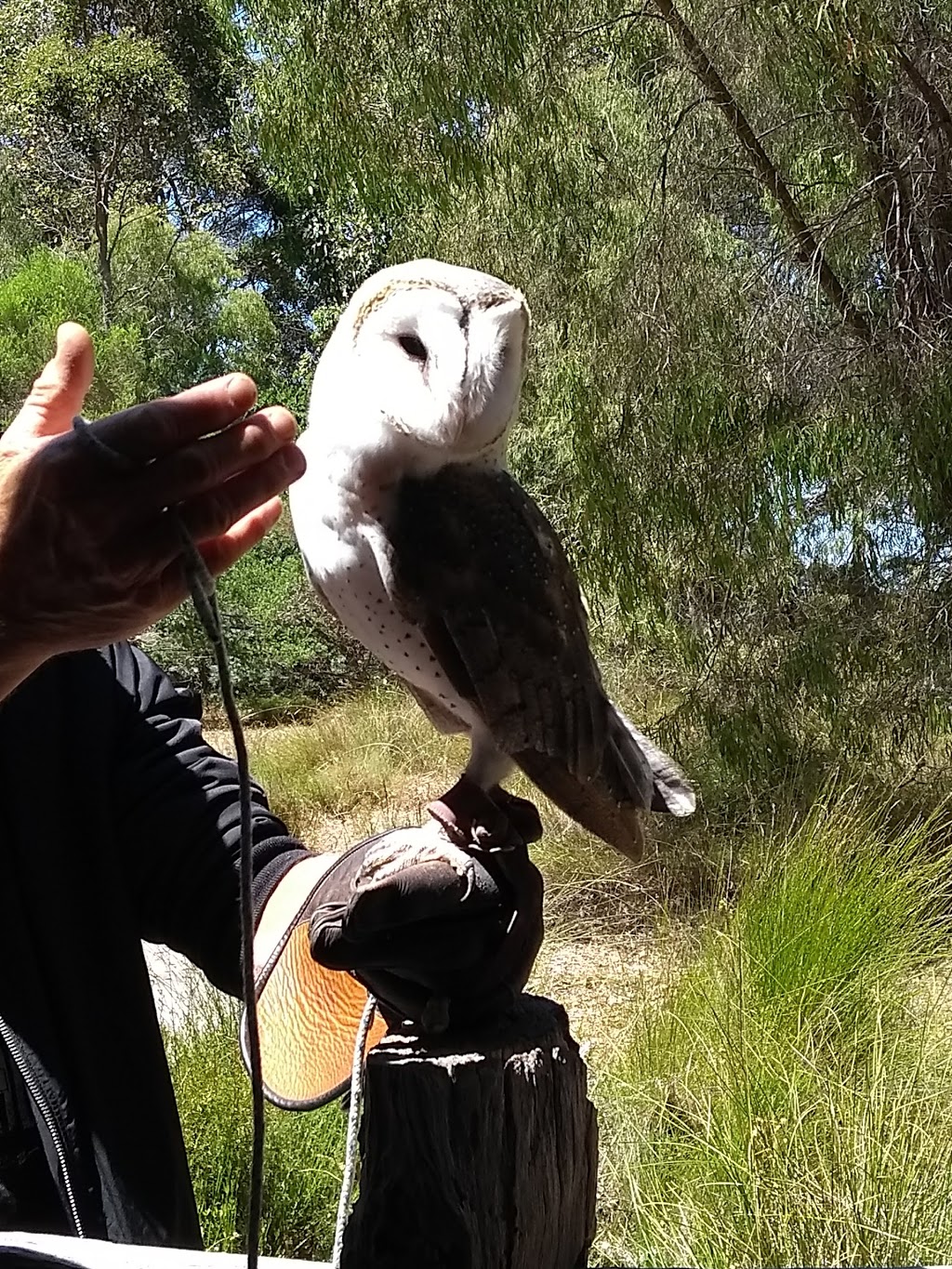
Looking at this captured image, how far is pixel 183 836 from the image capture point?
3.95ft

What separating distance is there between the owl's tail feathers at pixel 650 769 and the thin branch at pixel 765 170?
7.04 feet

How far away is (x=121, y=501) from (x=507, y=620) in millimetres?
384

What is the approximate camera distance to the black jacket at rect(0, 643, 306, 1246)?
1.11 metres

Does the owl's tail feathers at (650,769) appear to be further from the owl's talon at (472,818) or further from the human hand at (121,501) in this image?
the human hand at (121,501)

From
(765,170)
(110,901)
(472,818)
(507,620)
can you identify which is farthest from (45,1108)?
(765,170)

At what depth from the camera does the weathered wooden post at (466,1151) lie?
719mm

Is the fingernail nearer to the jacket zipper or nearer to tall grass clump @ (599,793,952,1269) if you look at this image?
the jacket zipper

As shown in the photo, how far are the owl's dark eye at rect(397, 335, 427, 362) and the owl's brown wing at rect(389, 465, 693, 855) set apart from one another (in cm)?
11

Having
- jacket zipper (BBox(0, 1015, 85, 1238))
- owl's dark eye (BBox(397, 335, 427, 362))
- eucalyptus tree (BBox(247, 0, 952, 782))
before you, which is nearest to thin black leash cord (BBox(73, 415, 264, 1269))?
owl's dark eye (BBox(397, 335, 427, 362))

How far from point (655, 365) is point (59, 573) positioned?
8.15 ft

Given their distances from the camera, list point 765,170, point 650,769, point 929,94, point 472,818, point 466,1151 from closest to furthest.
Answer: point 466,1151 → point 472,818 → point 650,769 → point 929,94 → point 765,170

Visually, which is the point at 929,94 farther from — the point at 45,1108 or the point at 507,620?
the point at 45,1108

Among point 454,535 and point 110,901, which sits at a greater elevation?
point 454,535

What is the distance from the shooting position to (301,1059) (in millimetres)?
1069
